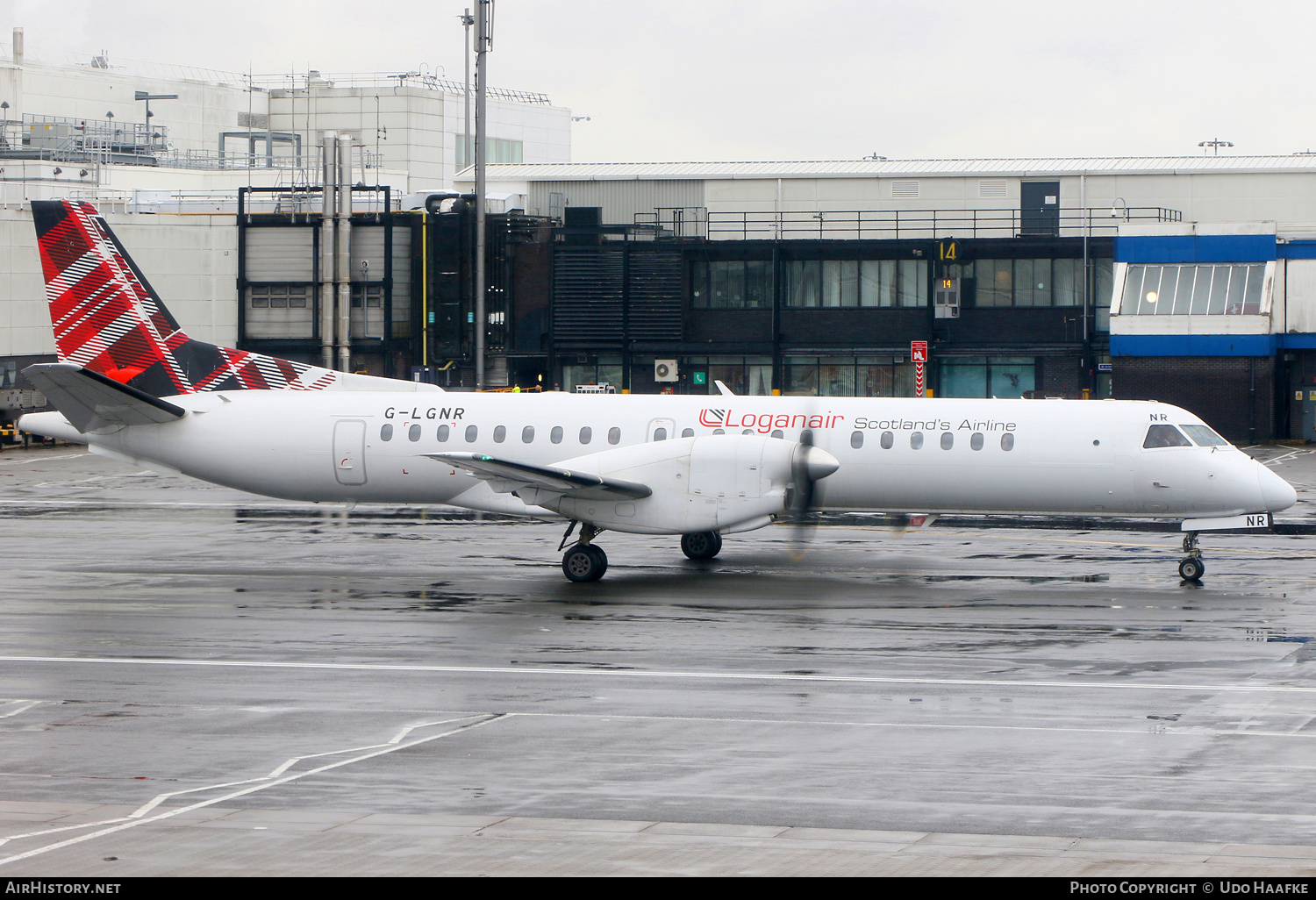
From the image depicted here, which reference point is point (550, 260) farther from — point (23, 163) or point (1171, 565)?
point (1171, 565)

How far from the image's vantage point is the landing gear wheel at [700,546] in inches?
1003

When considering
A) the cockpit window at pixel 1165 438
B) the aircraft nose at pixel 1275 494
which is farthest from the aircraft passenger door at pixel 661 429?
the aircraft nose at pixel 1275 494

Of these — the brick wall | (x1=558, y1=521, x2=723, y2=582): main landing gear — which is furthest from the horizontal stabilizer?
the brick wall

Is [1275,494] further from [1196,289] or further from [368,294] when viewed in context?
[368,294]

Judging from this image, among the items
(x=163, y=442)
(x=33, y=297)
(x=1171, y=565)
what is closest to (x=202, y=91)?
(x=33, y=297)

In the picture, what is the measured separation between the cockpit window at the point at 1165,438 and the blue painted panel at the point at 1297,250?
3482 cm

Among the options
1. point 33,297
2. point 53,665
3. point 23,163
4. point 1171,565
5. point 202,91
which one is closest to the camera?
point 53,665

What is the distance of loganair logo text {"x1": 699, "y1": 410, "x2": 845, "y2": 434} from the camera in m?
24.7

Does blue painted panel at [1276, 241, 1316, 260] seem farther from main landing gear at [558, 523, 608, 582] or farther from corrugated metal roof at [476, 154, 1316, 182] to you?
main landing gear at [558, 523, 608, 582]

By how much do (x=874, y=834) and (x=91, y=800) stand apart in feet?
19.4

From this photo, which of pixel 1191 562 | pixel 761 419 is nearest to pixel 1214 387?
pixel 1191 562

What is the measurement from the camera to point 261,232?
59.8 meters

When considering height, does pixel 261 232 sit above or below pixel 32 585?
above

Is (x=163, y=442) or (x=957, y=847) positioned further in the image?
(x=163, y=442)
